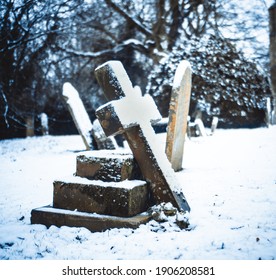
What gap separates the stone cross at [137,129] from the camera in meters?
2.67

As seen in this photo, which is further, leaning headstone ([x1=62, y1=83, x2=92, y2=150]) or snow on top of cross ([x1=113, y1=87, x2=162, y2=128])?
leaning headstone ([x1=62, y1=83, x2=92, y2=150])

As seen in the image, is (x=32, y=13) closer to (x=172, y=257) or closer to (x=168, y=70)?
(x=168, y=70)

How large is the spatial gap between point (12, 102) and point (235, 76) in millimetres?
8329

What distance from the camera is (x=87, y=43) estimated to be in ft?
51.9

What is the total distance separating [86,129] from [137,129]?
4.22 meters

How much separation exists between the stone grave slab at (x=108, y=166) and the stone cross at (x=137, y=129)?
11 centimetres

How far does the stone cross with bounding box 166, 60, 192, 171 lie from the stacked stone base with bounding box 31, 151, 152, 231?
1792 mm

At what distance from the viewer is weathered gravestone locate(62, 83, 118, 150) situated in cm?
640

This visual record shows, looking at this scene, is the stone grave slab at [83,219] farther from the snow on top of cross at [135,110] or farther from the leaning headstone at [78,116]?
the leaning headstone at [78,116]

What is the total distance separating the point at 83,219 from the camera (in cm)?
261

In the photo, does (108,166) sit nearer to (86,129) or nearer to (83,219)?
(83,219)

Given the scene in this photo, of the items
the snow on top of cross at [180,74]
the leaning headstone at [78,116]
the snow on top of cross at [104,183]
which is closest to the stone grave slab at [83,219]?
the snow on top of cross at [104,183]

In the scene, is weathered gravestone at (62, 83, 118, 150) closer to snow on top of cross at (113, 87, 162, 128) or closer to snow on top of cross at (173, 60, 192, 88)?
snow on top of cross at (173, 60, 192, 88)

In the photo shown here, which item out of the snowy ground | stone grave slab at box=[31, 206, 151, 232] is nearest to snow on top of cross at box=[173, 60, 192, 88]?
the snowy ground
